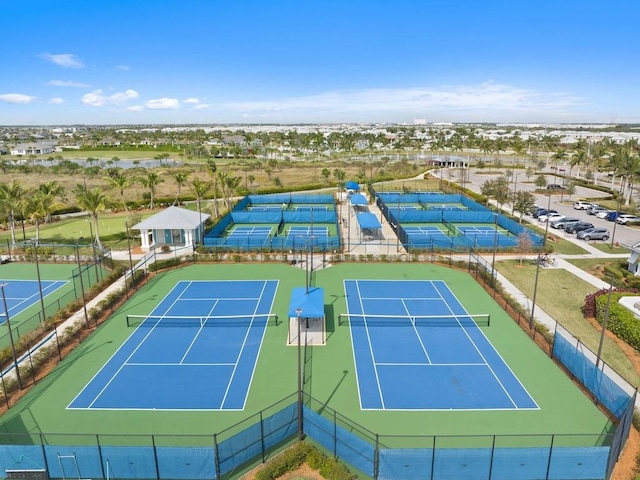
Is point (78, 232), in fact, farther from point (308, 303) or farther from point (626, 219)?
point (626, 219)

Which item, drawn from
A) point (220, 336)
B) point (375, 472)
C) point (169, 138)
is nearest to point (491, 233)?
point (220, 336)

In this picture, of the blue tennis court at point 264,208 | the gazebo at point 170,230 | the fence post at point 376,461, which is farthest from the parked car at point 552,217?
the fence post at point 376,461

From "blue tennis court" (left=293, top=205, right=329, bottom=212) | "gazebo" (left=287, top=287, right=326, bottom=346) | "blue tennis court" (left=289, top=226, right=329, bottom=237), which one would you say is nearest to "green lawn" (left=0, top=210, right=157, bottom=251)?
"blue tennis court" (left=289, top=226, right=329, bottom=237)

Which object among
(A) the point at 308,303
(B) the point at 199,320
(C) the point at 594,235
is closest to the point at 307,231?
(B) the point at 199,320

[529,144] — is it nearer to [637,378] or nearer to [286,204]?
[286,204]

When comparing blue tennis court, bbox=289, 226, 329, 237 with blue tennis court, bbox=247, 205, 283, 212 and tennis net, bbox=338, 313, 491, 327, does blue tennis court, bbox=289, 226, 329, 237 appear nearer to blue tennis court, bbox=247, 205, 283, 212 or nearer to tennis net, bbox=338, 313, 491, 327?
blue tennis court, bbox=247, 205, 283, 212

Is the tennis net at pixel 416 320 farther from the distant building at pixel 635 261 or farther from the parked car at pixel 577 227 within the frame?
the parked car at pixel 577 227
